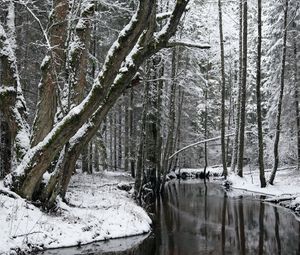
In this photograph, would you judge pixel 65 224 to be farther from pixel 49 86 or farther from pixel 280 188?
pixel 280 188

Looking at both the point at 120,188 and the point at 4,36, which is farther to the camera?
the point at 120,188

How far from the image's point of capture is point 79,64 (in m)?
12.8

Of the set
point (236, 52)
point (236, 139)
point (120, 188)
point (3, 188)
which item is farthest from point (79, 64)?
point (236, 52)

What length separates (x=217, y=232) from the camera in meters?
11.7

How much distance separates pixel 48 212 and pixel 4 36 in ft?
16.2

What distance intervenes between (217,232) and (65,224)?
14.9 ft

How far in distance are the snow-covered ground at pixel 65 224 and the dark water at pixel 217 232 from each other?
434mm

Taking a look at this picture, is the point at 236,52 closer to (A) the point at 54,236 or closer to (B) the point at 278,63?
(B) the point at 278,63

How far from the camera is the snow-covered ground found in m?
8.37

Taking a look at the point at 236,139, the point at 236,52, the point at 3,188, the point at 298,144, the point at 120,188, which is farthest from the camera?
the point at 236,52

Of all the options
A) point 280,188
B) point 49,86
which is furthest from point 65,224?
point 280,188

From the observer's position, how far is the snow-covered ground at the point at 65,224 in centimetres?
837

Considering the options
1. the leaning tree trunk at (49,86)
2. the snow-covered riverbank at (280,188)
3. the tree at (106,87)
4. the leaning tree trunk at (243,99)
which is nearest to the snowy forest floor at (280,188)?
the snow-covered riverbank at (280,188)

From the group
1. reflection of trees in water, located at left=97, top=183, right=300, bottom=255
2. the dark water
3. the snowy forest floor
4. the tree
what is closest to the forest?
the tree
